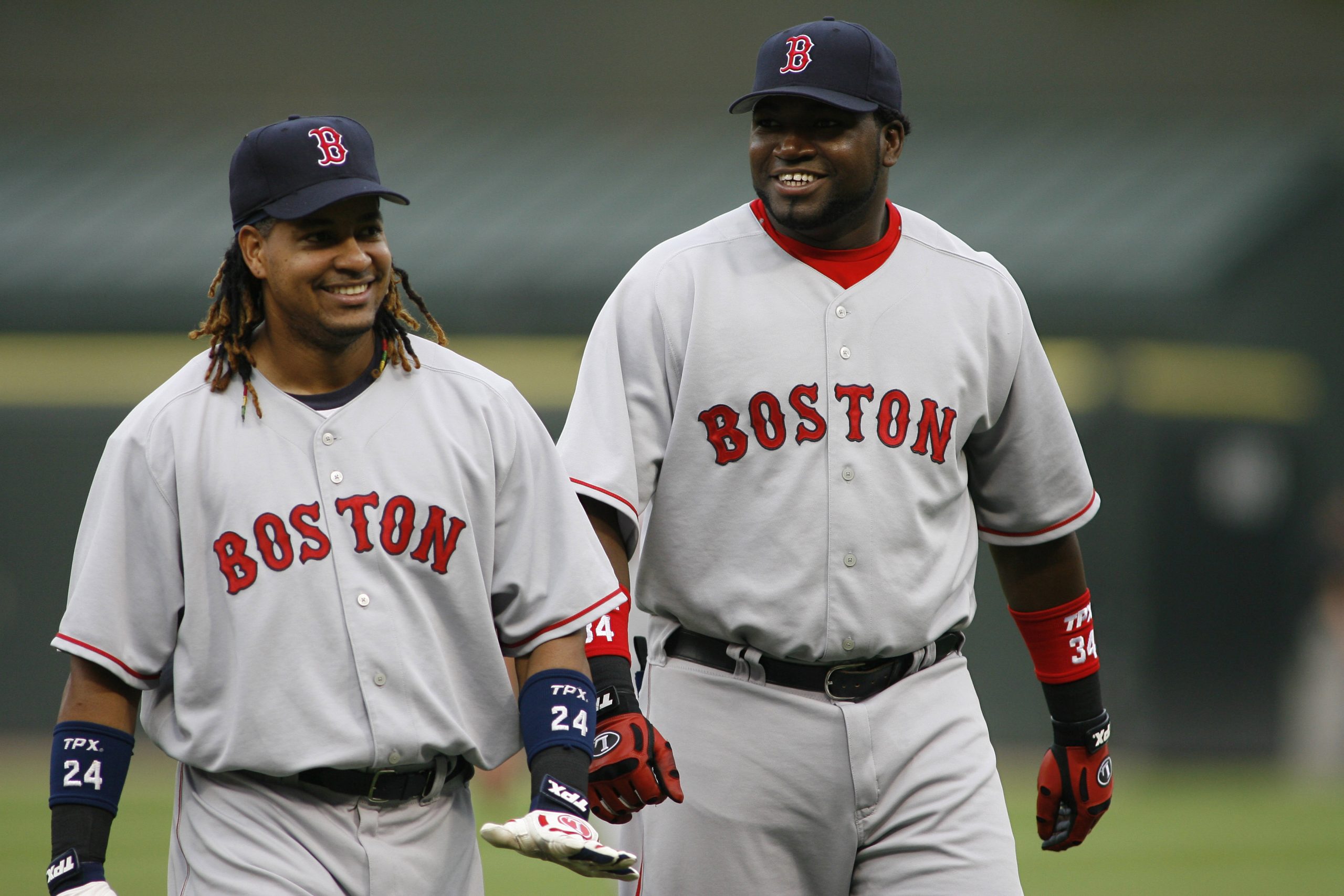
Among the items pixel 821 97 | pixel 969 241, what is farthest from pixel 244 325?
pixel 969 241

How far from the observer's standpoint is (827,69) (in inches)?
150

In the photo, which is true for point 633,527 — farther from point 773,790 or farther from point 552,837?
point 552,837

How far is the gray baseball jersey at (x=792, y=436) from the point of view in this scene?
3.75m

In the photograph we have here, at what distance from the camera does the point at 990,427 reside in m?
4.02

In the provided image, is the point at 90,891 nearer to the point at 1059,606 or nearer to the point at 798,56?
the point at 798,56

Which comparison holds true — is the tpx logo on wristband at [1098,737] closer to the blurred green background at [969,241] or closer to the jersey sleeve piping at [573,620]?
the jersey sleeve piping at [573,620]

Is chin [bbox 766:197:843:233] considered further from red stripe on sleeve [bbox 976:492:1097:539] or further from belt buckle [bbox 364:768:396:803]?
belt buckle [bbox 364:768:396:803]

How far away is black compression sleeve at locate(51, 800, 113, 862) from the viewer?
3.08 meters

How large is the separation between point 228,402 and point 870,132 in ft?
4.86

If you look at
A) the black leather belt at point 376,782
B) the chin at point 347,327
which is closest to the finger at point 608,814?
the black leather belt at point 376,782

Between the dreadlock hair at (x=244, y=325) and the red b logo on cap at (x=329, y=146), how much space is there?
15 cm

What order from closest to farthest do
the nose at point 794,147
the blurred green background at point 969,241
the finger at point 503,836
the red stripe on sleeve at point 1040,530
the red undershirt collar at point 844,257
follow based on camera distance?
the finger at point 503,836, the nose at point 794,147, the red undershirt collar at point 844,257, the red stripe on sleeve at point 1040,530, the blurred green background at point 969,241

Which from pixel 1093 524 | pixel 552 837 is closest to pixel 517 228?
pixel 1093 524

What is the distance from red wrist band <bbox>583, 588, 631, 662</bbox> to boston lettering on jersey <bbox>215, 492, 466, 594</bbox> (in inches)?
17.9
